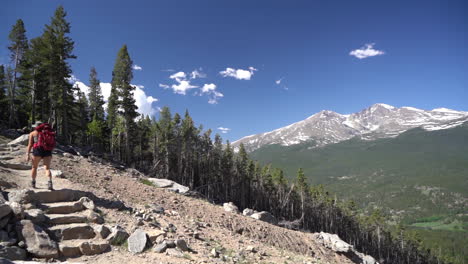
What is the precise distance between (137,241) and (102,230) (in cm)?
116

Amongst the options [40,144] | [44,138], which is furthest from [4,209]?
[44,138]

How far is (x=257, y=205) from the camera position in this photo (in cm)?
5597

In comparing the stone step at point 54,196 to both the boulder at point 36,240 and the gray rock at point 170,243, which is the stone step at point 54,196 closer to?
the boulder at point 36,240

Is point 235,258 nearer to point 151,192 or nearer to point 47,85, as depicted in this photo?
point 151,192

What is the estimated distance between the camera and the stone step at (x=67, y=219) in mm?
7609

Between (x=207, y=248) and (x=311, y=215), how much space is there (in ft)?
195

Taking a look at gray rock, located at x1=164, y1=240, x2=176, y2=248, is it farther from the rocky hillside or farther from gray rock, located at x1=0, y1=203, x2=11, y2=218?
gray rock, located at x1=0, y1=203, x2=11, y2=218

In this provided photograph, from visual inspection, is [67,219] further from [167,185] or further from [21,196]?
[167,185]

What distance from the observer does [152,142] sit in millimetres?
44719

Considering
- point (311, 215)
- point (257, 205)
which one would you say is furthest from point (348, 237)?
point (257, 205)

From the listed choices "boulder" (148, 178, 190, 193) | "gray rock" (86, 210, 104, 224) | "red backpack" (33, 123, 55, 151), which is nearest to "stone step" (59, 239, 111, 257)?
"gray rock" (86, 210, 104, 224)

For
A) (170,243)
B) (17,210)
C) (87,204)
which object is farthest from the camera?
(87,204)

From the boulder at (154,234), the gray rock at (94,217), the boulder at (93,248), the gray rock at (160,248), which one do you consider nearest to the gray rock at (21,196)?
the gray rock at (94,217)

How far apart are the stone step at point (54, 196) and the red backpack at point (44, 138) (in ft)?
5.29
